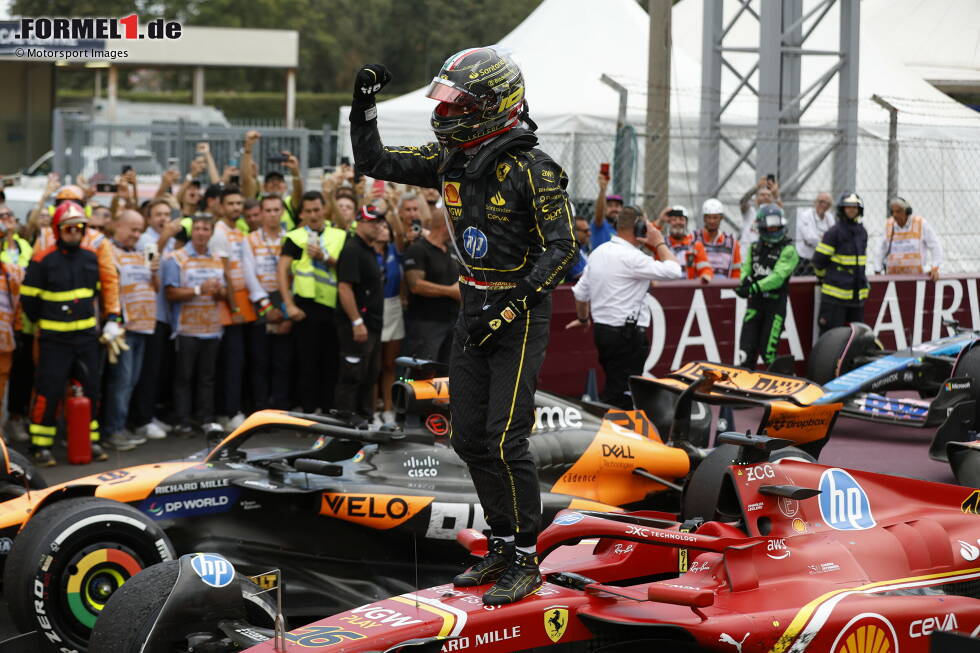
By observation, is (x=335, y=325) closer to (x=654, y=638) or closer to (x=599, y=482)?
(x=599, y=482)

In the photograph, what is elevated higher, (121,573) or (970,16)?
(970,16)

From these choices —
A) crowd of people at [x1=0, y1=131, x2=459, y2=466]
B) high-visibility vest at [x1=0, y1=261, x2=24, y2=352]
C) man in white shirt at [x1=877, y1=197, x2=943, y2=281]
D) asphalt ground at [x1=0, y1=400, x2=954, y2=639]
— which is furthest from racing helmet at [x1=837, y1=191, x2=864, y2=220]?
high-visibility vest at [x1=0, y1=261, x2=24, y2=352]

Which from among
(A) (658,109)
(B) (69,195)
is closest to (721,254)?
(A) (658,109)

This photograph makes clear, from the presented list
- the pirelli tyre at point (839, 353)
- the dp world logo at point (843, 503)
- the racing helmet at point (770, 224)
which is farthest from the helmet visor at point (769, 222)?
the dp world logo at point (843, 503)

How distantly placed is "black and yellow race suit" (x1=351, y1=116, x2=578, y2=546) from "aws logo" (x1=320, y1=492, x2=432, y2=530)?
1456 mm

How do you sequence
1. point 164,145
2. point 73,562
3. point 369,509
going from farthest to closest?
point 164,145, point 369,509, point 73,562

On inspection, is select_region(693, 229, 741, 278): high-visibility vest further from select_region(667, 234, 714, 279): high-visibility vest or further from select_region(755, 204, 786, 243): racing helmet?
select_region(755, 204, 786, 243): racing helmet

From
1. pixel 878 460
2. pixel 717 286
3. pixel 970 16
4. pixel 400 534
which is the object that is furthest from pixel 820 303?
pixel 970 16

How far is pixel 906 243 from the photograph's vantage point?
14.0 meters

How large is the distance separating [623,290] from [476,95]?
210 inches

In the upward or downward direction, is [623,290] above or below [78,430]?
above

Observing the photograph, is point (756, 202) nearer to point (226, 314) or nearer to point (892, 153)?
point (892, 153)

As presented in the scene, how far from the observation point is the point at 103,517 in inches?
207

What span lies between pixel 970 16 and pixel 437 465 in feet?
79.1
